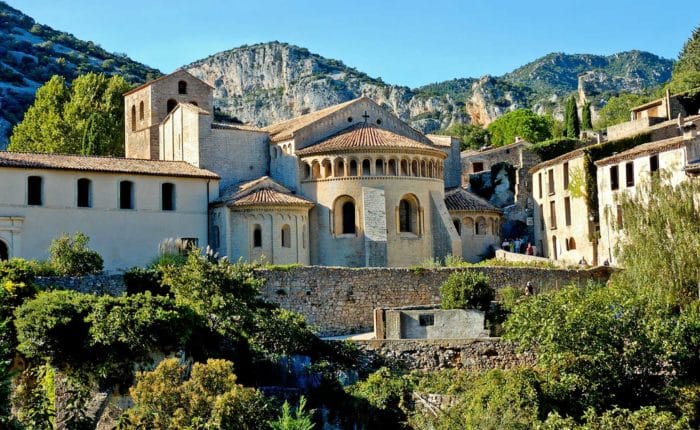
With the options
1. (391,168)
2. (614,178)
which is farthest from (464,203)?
(614,178)

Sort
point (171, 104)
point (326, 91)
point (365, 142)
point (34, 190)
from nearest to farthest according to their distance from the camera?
point (34, 190)
point (365, 142)
point (171, 104)
point (326, 91)

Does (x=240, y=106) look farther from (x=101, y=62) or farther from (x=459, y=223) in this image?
(x=459, y=223)

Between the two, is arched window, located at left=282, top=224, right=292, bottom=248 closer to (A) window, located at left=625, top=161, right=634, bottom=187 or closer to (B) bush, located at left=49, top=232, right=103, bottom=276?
(B) bush, located at left=49, top=232, right=103, bottom=276

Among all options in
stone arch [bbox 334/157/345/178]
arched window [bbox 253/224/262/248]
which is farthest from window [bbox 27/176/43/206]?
stone arch [bbox 334/157/345/178]

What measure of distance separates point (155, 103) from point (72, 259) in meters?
21.8

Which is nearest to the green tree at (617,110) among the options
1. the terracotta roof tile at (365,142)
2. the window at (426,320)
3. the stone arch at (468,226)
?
the stone arch at (468,226)

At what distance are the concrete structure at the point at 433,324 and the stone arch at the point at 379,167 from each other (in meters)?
12.1

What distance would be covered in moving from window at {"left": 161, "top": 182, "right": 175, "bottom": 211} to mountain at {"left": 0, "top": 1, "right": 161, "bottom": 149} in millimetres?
42533

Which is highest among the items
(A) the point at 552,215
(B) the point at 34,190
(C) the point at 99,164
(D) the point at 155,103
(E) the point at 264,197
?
(D) the point at 155,103

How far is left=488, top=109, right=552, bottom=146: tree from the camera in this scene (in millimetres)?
101062

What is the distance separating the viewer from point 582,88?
148 m

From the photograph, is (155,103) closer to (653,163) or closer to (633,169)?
(633,169)

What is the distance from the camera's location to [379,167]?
51.2m

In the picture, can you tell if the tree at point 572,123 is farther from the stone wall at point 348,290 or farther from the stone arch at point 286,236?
the stone wall at point 348,290
